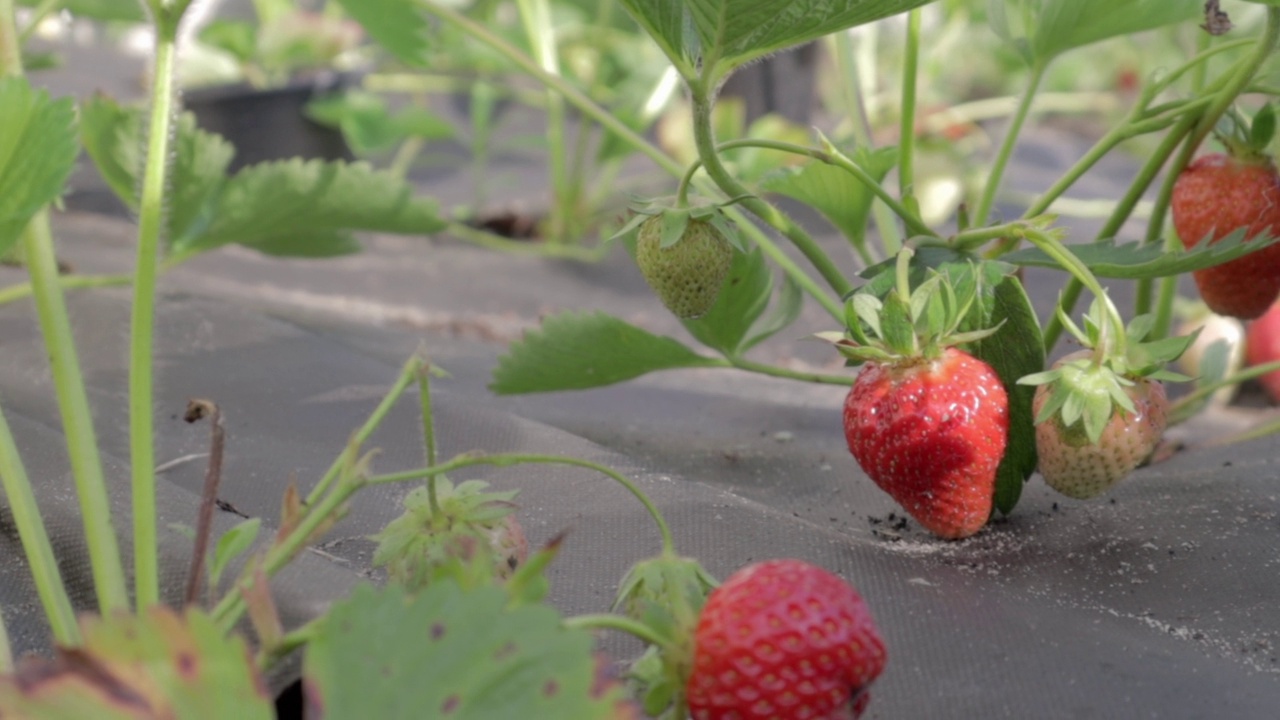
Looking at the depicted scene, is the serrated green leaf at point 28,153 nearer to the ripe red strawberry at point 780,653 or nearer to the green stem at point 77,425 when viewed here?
the green stem at point 77,425

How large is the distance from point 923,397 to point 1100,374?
0.09 metres

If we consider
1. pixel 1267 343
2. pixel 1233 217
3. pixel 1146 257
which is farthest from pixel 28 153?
pixel 1267 343

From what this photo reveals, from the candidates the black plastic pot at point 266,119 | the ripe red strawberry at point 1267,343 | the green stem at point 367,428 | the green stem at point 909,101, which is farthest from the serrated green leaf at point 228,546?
the black plastic pot at point 266,119

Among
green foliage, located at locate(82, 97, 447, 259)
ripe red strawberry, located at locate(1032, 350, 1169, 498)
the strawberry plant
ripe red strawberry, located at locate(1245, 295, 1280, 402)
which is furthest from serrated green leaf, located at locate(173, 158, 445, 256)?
ripe red strawberry, located at locate(1245, 295, 1280, 402)

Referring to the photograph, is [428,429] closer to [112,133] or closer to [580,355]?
[580,355]

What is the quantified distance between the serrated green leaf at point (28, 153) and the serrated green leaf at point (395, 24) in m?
0.63

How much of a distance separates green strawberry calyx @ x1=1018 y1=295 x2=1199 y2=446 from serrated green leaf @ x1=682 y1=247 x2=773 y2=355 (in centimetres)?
22

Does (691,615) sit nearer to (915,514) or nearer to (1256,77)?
(915,514)

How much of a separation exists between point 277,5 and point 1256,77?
2429mm

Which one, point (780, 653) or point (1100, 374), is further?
point (1100, 374)

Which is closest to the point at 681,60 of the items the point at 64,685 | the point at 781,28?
the point at 781,28

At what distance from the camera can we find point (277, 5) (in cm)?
272

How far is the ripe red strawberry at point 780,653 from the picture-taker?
1.31ft

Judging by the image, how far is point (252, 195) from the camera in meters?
0.89
